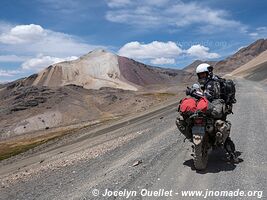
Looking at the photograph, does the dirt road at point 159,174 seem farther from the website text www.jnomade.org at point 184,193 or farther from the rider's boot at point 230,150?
the rider's boot at point 230,150

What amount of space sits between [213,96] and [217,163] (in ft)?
5.36

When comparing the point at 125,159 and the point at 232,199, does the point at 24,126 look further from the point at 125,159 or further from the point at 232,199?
the point at 232,199

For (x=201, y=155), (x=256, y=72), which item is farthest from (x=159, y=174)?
(x=256, y=72)

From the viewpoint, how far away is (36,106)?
7650cm

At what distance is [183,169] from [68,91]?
79.9 meters

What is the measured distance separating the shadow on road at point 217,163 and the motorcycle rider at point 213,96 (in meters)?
0.24

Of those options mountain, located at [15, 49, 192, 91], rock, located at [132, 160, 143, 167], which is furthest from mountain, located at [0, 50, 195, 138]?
rock, located at [132, 160, 143, 167]

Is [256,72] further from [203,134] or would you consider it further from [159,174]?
[203,134]

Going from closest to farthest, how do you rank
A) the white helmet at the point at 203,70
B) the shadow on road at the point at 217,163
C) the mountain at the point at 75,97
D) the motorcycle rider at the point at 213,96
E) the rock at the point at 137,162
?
1. the motorcycle rider at the point at 213,96
2. the shadow on road at the point at 217,163
3. the white helmet at the point at 203,70
4. the rock at the point at 137,162
5. the mountain at the point at 75,97

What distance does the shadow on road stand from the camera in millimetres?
8633

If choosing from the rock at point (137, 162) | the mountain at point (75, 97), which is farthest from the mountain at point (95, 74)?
the rock at point (137, 162)

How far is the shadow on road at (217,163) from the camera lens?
8633 millimetres

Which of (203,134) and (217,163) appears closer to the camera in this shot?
(203,134)

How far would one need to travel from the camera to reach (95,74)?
11681cm
